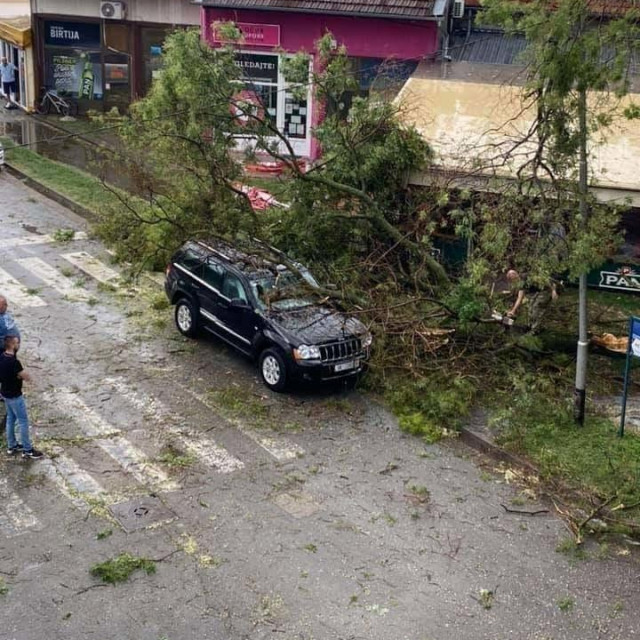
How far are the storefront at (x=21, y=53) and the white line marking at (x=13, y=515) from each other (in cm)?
2502

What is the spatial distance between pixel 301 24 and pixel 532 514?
18495 mm

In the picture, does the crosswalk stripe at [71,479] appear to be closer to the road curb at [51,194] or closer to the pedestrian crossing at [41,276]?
the pedestrian crossing at [41,276]

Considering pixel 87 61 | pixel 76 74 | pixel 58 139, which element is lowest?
pixel 58 139

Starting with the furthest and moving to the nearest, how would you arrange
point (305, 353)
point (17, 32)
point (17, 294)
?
point (17, 32), point (17, 294), point (305, 353)

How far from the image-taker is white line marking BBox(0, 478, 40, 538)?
396 inches

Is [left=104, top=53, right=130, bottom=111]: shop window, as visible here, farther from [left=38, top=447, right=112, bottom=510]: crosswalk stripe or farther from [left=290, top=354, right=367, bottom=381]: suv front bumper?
[left=38, top=447, right=112, bottom=510]: crosswalk stripe

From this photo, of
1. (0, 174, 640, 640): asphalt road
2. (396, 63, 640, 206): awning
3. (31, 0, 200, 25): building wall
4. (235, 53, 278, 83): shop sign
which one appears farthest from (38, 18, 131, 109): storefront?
(0, 174, 640, 640): asphalt road

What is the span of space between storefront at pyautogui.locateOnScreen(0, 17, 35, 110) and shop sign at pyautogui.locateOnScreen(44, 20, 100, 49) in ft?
2.55

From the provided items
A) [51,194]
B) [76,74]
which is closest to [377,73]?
[51,194]

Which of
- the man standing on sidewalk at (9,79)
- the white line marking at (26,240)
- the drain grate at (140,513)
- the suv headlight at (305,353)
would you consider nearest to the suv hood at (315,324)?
the suv headlight at (305,353)

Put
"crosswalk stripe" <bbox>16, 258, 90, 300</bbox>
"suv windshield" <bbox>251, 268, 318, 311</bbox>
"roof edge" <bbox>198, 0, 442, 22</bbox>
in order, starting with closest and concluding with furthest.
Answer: "suv windshield" <bbox>251, 268, 318, 311</bbox>
"crosswalk stripe" <bbox>16, 258, 90, 300</bbox>
"roof edge" <bbox>198, 0, 442, 22</bbox>

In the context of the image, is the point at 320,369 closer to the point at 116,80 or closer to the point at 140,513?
the point at 140,513

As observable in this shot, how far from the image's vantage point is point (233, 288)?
14430mm

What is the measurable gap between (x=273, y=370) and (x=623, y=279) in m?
7.74
